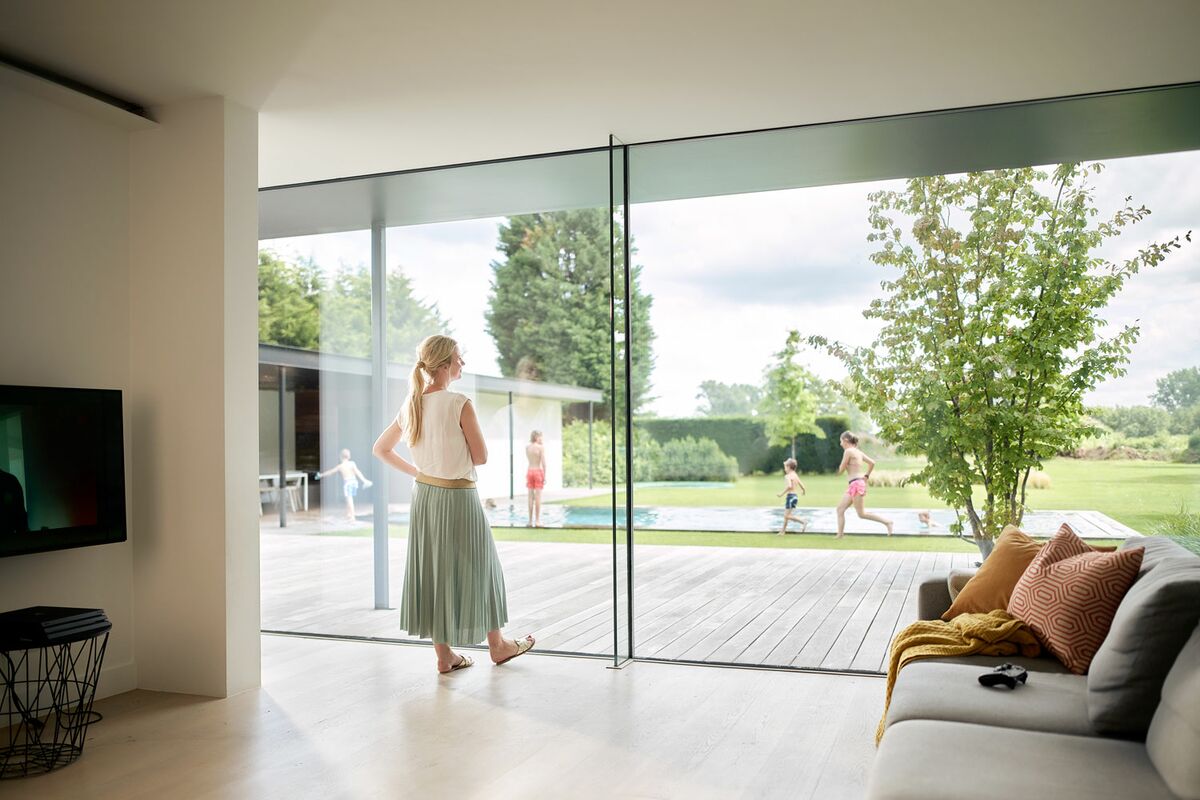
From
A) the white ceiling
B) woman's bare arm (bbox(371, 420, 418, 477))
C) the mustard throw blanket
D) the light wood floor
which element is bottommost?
the light wood floor

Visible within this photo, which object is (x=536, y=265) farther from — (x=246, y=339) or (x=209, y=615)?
(x=209, y=615)

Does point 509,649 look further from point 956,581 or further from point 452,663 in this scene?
point 956,581

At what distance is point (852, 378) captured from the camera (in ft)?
15.6

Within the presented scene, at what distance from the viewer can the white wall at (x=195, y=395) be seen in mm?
4523

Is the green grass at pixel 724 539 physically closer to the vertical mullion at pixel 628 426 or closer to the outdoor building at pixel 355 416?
the vertical mullion at pixel 628 426

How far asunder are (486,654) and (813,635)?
1.75 metres

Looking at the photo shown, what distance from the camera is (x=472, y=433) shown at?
4.74 m

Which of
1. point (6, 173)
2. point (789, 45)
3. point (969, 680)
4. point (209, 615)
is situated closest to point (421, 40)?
point (789, 45)

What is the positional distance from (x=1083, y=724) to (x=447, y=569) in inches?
116

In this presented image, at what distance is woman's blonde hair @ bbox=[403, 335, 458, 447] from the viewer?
480 cm

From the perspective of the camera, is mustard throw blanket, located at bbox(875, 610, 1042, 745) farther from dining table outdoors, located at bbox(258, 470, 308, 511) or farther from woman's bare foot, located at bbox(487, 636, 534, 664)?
dining table outdoors, located at bbox(258, 470, 308, 511)

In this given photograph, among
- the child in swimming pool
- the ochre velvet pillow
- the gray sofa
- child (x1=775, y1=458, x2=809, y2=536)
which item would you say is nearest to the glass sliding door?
child (x1=775, y1=458, x2=809, y2=536)

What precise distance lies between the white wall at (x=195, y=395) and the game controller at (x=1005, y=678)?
332 cm

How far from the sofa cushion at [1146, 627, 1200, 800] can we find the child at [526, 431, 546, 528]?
357cm
